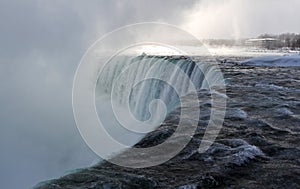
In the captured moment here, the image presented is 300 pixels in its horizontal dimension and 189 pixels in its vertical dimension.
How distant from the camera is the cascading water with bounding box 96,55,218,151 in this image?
52.9 feet

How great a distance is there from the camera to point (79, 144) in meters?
14.0

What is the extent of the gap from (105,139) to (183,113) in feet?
15.9

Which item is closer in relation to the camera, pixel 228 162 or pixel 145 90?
pixel 228 162

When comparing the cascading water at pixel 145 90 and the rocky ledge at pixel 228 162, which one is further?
the cascading water at pixel 145 90

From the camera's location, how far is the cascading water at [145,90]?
16.1m

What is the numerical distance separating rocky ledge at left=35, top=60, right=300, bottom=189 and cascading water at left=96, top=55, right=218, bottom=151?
14.1 ft

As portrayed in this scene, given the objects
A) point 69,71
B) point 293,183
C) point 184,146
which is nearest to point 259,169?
point 293,183

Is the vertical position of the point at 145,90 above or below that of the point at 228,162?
above

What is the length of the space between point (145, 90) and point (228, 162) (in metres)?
14.4

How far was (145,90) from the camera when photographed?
813 inches

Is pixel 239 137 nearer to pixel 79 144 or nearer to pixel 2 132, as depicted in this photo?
pixel 79 144

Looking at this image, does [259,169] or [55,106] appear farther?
[55,106]

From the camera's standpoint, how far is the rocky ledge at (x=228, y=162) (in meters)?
5.45

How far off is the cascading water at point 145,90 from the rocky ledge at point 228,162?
4.31 meters
